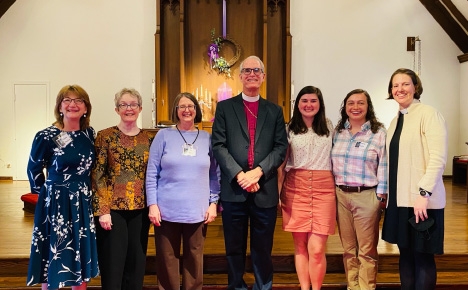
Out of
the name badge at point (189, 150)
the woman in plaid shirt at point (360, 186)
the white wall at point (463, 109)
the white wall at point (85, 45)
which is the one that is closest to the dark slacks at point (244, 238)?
the name badge at point (189, 150)

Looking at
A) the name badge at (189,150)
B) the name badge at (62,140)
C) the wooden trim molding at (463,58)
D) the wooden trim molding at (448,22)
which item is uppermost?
the wooden trim molding at (448,22)

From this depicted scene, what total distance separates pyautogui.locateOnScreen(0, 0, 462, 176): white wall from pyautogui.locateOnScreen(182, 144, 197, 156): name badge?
188 inches

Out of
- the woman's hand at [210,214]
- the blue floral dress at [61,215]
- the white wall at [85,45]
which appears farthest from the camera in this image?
the white wall at [85,45]

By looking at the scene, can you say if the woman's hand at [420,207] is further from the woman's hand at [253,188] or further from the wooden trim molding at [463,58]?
the wooden trim molding at [463,58]

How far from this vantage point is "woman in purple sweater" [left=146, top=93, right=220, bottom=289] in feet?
7.29

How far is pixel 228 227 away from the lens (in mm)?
2350

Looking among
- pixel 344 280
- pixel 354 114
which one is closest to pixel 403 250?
pixel 344 280

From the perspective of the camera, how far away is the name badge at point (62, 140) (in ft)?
6.84

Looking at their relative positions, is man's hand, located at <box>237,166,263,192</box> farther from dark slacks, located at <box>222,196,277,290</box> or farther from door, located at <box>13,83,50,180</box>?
door, located at <box>13,83,50,180</box>

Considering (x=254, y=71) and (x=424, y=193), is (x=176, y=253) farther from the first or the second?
(x=424, y=193)

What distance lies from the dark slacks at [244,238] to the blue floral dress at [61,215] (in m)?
0.80

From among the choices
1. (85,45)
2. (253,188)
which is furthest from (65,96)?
(85,45)

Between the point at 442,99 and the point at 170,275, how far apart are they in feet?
21.8

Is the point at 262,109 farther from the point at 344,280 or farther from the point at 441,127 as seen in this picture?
the point at 344,280
